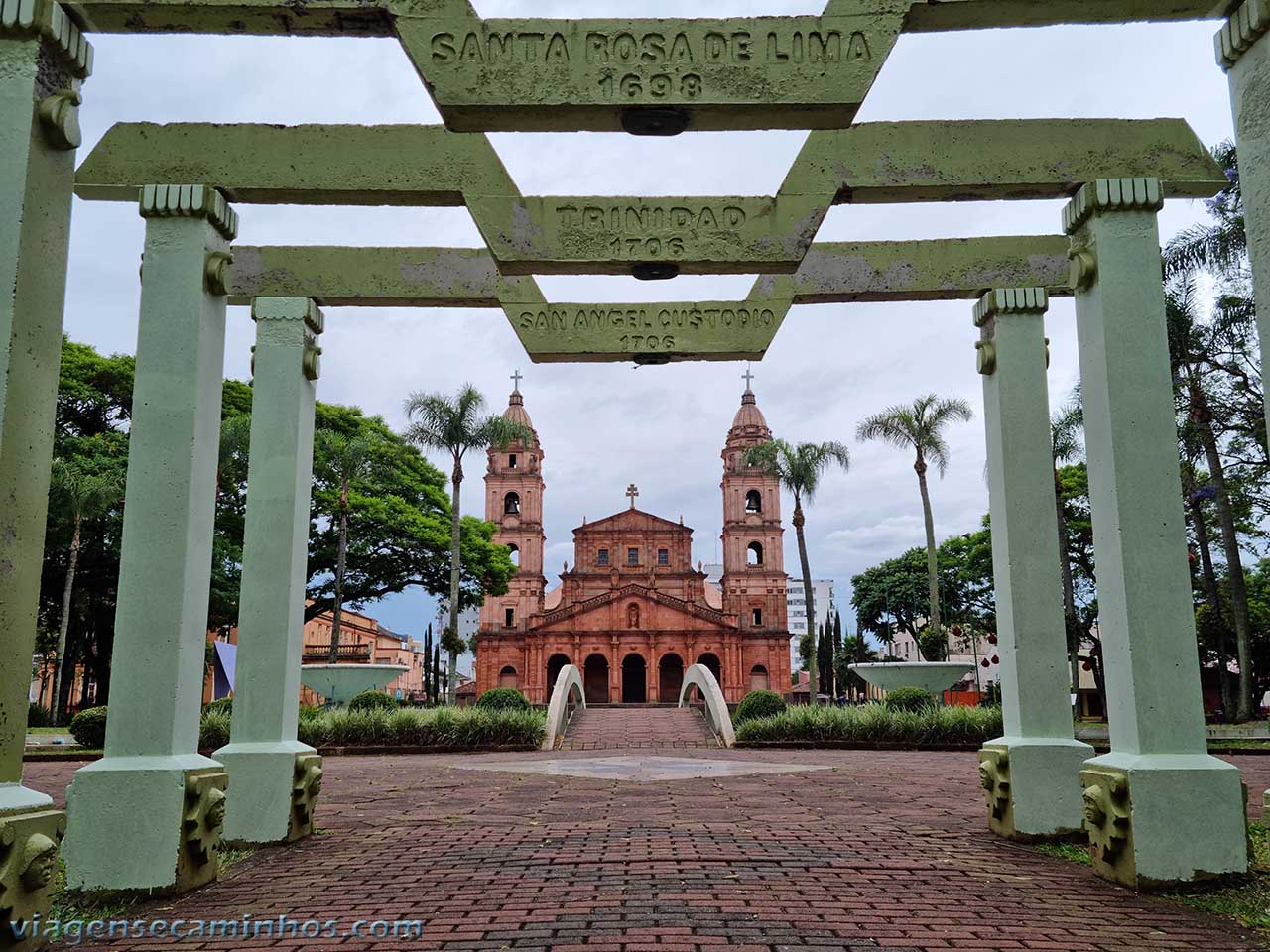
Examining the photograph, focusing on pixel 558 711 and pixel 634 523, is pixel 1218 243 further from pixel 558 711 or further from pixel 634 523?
pixel 634 523

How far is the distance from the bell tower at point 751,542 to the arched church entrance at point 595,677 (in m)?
7.83

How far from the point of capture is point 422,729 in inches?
690

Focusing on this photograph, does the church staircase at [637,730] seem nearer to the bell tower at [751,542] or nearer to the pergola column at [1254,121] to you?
the pergola column at [1254,121]

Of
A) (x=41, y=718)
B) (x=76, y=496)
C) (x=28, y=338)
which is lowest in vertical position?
(x=41, y=718)

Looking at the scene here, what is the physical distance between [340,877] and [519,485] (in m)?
54.2

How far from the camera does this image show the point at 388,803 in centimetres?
868

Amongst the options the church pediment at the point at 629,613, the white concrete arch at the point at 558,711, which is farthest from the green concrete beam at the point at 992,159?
the church pediment at the point at 629,613

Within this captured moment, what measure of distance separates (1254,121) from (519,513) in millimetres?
56026

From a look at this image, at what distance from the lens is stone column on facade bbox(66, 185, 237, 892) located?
4.80 meters

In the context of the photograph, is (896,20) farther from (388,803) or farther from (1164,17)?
(388,803)

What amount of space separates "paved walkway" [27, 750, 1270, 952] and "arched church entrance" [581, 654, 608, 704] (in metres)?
49.8

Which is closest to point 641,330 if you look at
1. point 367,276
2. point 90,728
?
point 367,276

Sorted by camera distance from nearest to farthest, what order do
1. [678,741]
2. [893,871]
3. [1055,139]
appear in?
[893,871]
[1055,139]
[678,741]

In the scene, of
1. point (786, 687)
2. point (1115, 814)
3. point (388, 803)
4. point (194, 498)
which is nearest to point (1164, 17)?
point (1115, 814)
